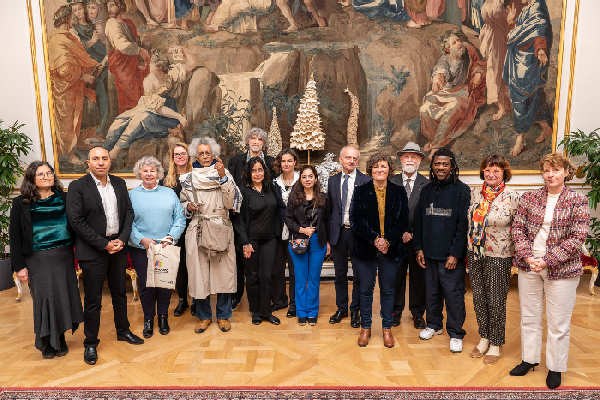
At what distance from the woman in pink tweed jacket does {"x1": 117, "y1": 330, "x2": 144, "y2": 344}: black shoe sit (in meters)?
3.78

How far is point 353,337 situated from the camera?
4.32 meters

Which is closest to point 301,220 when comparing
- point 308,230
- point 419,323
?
point 308,230

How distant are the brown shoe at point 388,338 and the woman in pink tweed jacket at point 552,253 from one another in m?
1.24

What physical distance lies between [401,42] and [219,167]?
13.6 ft

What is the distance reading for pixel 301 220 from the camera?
14.7 feet

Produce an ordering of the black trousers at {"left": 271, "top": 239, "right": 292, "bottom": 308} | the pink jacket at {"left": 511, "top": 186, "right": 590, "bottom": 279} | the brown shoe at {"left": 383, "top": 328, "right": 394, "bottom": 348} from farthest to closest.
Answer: the black trousers at {"left": 271, "top": 239, "right": 292, "bottom": 308}, the brown shoe at {"left": 383, "top": 328, "right": 394, "bottom": 348}, the pink jacket at {"left": 511, "top": 186, "right": 590, "bottom": 279}

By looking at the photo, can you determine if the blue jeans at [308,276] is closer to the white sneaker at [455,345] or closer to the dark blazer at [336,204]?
the dark blazer at [336,204]

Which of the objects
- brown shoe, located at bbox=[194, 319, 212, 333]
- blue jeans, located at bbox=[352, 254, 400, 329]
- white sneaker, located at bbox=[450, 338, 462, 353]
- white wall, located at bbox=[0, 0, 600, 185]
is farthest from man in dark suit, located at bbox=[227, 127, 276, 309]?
white wall, located at bbox=[0, 0, 600, 185]

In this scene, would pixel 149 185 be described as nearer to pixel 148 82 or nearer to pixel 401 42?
pixel 148 82

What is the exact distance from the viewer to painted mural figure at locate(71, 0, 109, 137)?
6.62 m

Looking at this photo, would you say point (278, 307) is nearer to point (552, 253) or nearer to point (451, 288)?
point (451, 288)

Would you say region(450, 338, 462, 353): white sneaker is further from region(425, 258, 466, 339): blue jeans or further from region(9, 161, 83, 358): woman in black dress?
region(9, 161, 83, 358): woman in black dress

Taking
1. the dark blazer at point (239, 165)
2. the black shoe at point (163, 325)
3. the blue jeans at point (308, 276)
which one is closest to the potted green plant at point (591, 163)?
the blue jeans at point (308, 276)

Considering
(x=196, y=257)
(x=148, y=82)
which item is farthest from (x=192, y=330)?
(x=148, y=82)
